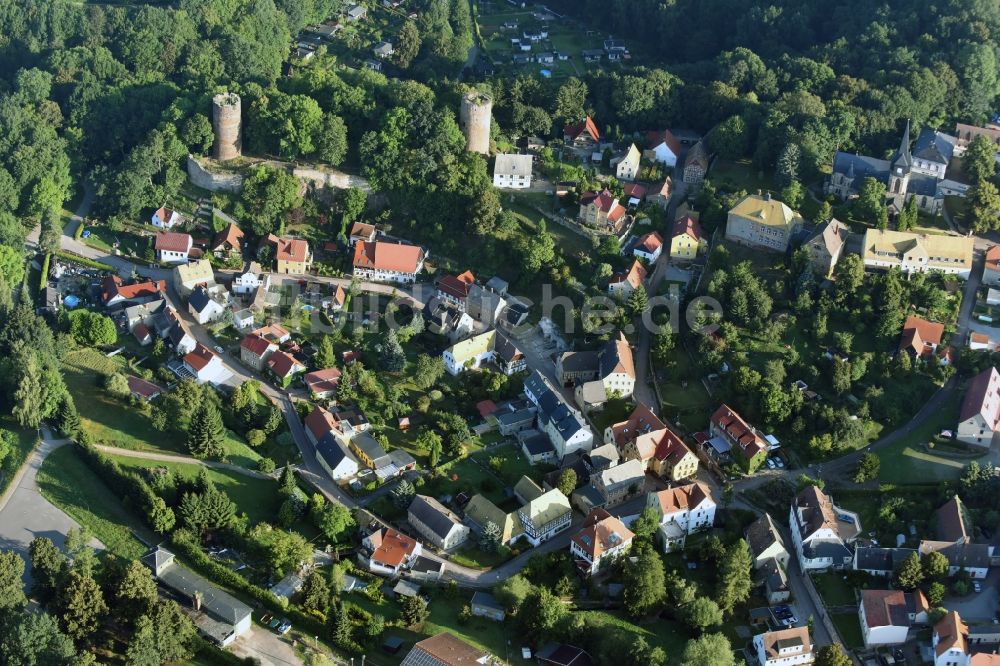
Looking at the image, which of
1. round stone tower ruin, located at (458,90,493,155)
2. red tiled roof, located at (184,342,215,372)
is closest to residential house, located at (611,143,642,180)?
round stone tower ruin, located at (458,90,493,155)

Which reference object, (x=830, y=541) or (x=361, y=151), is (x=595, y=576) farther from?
(x=361, y=151)

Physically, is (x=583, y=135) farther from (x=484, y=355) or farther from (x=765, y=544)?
(x=765, y=544)

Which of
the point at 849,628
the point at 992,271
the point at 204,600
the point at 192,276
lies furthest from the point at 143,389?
the point at 992,271

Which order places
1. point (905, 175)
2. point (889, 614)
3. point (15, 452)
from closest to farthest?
point (889, 614) → point (15, 452) → point (905, 175)

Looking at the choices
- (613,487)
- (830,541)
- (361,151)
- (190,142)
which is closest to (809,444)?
(830,541)

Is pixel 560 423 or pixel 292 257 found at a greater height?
pixel 292 257

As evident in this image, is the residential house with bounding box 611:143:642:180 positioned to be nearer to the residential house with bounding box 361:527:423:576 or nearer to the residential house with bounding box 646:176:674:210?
the residential house with bounding box 646:176:674:210

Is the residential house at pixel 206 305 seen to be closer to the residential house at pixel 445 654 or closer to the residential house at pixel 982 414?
the residential house at pixel 445 654
